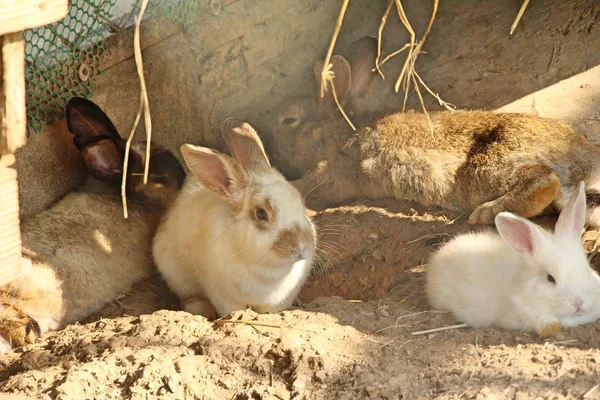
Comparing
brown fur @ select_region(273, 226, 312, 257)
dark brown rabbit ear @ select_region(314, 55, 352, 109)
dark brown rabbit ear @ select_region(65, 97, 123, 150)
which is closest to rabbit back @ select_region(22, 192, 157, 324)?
dark brown rabbit ear @ select_region(65, 97, 123, 150)

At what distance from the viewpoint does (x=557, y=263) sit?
12.8 feet

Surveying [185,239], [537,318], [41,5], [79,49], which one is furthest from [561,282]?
[79,49]

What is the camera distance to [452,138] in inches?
220

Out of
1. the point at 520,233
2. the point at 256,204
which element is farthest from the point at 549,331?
the point at 256,204

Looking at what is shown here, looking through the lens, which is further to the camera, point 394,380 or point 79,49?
point 79,49

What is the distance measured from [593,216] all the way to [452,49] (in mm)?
2369

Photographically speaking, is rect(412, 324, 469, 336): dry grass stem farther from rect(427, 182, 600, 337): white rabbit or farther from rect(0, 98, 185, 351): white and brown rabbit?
rect(0, 98, 185, 351): white and brown rabbit

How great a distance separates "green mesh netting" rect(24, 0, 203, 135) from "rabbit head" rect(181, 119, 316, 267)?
124 centimetres

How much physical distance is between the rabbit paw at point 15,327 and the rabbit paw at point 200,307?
910 millimetres

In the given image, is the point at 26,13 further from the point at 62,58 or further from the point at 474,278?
the point at 474,278

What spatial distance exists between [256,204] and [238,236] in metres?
0.21

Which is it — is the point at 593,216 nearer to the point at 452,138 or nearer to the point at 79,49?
the point at 452,138

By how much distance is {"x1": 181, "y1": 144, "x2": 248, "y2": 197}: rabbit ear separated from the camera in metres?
4.33

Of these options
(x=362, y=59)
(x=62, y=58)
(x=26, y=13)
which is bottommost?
(x=362, y=59)
